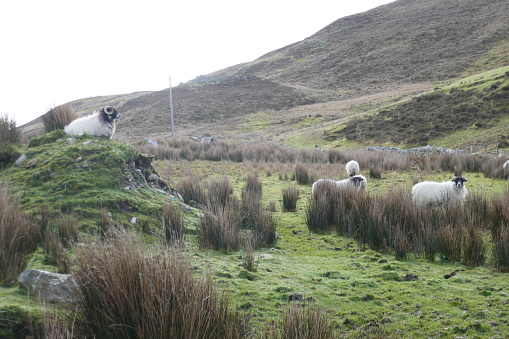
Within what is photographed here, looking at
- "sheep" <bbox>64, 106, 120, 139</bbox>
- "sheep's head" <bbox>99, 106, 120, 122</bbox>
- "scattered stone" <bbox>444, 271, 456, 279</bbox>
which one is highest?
"sheep's head" <bbox>99, 106, 120, 122</bbox>

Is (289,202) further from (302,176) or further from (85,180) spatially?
(85,180)

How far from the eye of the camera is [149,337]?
1.97 m

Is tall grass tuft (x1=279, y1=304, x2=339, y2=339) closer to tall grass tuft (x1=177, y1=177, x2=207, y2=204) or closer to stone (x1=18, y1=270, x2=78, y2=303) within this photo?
stone (x1=18, y1=270, x2=78, y2=303)

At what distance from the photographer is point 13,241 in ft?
11.0

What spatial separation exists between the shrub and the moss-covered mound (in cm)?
86

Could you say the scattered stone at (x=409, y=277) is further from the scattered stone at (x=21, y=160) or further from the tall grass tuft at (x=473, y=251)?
the scattered stone at (x=21, y=160)

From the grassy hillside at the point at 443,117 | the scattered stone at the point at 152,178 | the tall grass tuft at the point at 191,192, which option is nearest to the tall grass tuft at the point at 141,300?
the scattered stone at the point at 152,178

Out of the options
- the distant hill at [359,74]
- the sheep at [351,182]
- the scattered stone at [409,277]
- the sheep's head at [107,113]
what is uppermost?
the distant hill at [359,74]

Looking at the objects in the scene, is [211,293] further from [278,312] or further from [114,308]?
[278,312]

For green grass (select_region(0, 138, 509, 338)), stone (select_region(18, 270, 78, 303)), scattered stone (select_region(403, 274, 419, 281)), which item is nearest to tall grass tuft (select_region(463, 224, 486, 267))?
green grass (select_region(0, 138, 509, 338))

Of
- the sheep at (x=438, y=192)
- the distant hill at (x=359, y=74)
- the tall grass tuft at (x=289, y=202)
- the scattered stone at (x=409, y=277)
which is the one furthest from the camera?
the distant hill at (x=359, y=74)

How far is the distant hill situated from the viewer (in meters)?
45.7

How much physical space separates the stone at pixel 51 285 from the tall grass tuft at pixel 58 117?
22.7 feet

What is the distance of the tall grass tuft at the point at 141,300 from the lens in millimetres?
2029
